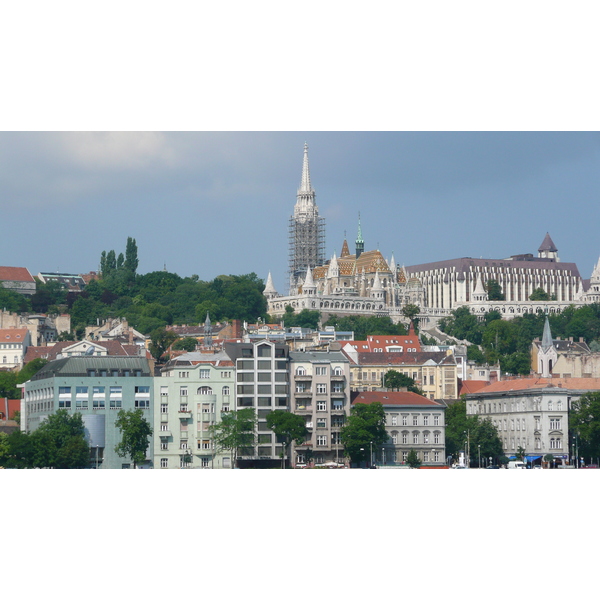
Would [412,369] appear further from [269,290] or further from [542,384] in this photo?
[269,290]

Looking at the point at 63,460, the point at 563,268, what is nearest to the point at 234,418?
the point at 63,460

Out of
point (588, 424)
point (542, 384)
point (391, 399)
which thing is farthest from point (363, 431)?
point (542, 384)

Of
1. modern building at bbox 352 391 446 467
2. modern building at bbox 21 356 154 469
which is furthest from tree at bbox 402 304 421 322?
modern building at bbox 21 356 154 469

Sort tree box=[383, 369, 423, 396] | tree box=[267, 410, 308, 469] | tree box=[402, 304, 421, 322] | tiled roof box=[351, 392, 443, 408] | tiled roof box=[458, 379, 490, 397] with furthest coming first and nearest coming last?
tree box=[402, 304, 421, 322] → tiled roof box=[458, 379, 490, 397] → tree box=[383, 369, 423, 396] → tiled roof box=[351, 392, 443, 408] → tree box=[267, 410, 308, 469]

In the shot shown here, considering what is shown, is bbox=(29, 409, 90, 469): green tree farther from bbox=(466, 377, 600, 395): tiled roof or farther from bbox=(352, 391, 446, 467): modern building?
bbox=(466, 377, 600, 395): tiled roof

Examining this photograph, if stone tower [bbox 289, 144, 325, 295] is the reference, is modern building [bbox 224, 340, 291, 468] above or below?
below
